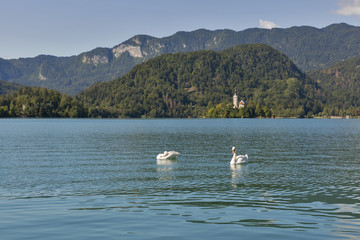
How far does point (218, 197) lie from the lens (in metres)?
29.4

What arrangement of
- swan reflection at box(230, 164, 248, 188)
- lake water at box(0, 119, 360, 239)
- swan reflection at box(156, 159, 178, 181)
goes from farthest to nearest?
swan reflection at box(156, 159, 178, 181)
swan reflection at box(230, 164, 248, 188)
lake water at box(0, 119, 360, 239)

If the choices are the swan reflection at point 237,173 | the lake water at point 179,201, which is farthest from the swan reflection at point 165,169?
the swan reflection at point 237,173

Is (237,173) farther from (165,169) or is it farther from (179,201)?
(179,201)

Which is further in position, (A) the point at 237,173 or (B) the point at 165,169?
(B) the point at 165,169

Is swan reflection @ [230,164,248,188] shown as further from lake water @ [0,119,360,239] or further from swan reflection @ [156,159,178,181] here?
swan reflection @ [156,159,178,181]

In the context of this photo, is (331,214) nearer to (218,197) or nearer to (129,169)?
(218,197)

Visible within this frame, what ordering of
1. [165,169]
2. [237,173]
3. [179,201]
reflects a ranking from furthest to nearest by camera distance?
1. [165,169]
2. [237,173]
3. [179,201]

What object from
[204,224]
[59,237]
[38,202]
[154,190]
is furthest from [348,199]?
[38,202]

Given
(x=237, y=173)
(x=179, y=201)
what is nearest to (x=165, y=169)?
(x=237, y=173)

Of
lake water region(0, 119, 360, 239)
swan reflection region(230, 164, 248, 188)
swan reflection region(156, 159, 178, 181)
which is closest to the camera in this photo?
lake water region(0, 119, 360, 239)

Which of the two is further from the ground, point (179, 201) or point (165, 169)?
point (179, 201)

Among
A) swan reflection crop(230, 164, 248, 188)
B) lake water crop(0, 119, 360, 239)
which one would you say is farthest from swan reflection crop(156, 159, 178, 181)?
swan reflection crop(230, 164, 248, 188)

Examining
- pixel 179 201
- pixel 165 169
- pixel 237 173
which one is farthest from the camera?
pixel 165 169

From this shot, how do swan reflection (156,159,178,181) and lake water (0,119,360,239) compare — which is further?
swan reflection (156,159,178,181)
